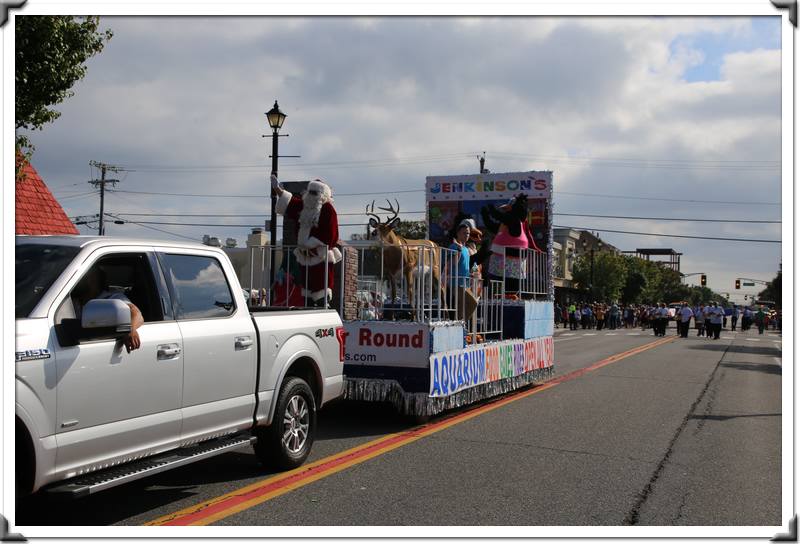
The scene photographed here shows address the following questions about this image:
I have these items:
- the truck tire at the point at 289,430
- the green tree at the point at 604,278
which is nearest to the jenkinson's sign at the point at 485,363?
the truck tire at the point at 289,430

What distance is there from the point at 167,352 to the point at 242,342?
87cm

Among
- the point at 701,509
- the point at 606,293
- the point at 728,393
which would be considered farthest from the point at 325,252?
the point at 606,293

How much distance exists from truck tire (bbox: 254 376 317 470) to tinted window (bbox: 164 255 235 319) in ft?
3.22

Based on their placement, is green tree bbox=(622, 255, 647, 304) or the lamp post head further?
green tree bbox=(622, 255, 647, 304)

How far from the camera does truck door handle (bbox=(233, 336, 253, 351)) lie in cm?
585

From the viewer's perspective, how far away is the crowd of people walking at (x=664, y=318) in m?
34.3

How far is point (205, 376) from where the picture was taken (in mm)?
5477

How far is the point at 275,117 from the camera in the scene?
1631cm

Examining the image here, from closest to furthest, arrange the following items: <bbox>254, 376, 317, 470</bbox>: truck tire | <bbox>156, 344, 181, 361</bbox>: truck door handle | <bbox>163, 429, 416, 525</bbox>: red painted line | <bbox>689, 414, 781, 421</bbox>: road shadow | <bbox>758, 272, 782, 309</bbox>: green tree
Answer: <bbox>156, 344, 181, 361</bbox>: truck door handle, <bbox>163, 429, 416, 525</bbox>: red painted line, <bbox>254, 376, 317, 470</bbox>: truck tire, <bbox>689, 414, 781, 421</bbox>: road shadow, <bbox>758, 272, 782, 309</bbox>: green tree

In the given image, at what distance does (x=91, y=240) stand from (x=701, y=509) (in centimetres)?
478

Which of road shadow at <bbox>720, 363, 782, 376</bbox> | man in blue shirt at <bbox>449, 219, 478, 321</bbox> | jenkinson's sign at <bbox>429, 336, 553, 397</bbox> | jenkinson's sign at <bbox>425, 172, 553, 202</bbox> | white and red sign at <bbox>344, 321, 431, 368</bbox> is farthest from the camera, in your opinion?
road shadow at <bbox>720, 363, 782, 376</bbox>

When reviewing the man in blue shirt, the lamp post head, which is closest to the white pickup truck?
the man in blue shirt

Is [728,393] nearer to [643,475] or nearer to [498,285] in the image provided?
[498,285]

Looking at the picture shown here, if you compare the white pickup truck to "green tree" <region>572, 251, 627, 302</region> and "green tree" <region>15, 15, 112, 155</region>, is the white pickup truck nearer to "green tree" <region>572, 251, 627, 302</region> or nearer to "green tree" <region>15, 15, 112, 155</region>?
"green tree" <region>15, 15, 112, 155</region>
